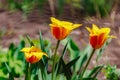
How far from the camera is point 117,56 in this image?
3113 mm

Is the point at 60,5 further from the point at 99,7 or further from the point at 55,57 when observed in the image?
the point at 55,57

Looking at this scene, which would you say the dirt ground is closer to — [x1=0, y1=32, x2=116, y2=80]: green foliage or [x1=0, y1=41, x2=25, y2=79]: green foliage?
[x1=0, y1=32, x2=116, y2=80]: green foliage

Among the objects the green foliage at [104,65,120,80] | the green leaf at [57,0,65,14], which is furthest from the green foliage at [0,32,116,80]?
the green leaf at [57,0,65,14]

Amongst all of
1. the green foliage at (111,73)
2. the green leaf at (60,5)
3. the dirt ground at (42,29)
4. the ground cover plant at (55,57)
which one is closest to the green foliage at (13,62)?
the ground cover plant at (55,57)

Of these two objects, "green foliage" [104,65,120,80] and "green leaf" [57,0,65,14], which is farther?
"green leaf" [57,0,65,14]

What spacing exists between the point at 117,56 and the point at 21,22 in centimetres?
103

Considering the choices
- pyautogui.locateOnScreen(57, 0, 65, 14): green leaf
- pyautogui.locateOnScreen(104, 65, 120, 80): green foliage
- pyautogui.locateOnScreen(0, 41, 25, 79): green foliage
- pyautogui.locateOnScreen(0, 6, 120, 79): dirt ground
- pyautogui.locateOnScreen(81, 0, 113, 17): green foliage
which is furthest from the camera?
pyautogui.locateOnScreen(57, 0, 65, 14): green leaf

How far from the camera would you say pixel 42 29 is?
11.6ft

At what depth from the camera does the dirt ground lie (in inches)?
126

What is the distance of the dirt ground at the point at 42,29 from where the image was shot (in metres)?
3.20

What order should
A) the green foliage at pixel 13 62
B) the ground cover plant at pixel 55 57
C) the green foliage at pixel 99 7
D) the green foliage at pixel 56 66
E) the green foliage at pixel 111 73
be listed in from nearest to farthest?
the ground cover plant at pixel 55 57 → the green foliage at pixel 56 66 → the green foliage at pixel 111 73 → the green foliage at pixel 13 62 → the green foliage at pixel 99 7

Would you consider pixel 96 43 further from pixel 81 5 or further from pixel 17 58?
pixel 81 5

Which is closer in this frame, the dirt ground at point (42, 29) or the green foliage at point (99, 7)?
the dirt ground at point (42, 29)

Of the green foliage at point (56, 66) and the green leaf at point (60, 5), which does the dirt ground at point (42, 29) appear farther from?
the green foliage at point (56, 66)
